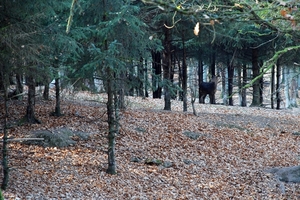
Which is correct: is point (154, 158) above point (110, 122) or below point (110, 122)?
below

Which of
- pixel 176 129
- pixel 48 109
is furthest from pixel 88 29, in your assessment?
pixel 176 129

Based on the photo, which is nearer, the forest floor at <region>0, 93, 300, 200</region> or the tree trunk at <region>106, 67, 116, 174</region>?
the forest floor at <region>0, 93, 300, 200</region>

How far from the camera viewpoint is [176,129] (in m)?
15.3

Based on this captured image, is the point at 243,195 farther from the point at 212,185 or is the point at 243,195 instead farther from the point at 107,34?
the point at 107,34

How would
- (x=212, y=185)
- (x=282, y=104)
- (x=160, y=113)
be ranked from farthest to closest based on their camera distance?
(x=282, y=104)
(x=160, y=113)
(x=212, y=185)

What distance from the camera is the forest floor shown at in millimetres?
9133

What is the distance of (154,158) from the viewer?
12023mm

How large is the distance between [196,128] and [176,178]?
5.41 m

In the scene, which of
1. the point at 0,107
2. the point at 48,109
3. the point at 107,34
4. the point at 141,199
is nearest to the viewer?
the point at 141,199

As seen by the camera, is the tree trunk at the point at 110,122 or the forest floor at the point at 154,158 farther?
the tree trunk at the point at 110,122

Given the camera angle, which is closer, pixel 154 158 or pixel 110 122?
pixel 110 122

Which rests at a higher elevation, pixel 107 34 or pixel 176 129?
pixel 107 34

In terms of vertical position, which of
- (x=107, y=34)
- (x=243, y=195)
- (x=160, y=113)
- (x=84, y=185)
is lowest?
(x=243, y=195)

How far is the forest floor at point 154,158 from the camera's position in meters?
9.13
